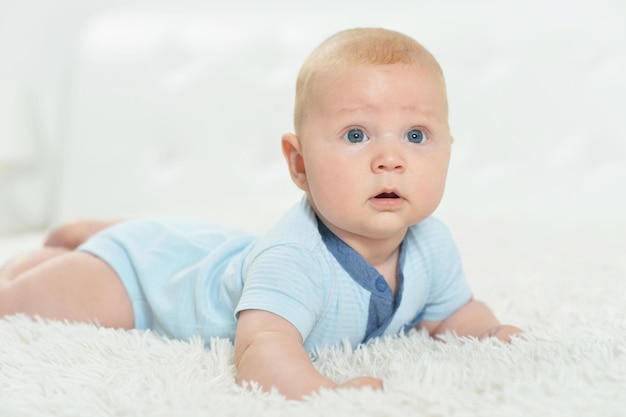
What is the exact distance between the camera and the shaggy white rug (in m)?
0.78

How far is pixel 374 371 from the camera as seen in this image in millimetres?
927

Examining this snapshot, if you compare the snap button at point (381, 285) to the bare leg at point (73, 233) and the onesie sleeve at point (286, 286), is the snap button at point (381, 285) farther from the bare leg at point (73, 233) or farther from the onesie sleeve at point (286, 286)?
the bare leg at point (73, 233)

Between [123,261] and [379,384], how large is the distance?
576 millimetres

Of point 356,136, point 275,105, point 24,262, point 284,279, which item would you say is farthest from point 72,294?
point 275,105

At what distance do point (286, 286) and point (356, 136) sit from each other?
20cm

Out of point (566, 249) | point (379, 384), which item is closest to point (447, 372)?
point (379, 384)

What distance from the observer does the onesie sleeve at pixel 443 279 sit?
1172 mm

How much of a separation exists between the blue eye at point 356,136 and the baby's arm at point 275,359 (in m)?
0.23

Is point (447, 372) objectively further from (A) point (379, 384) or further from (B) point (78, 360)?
(B) point (78, 360)

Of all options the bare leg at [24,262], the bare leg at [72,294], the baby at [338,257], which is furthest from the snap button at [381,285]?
the bare leg at [24,262]

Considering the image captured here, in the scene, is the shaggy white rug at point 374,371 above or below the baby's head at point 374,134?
below

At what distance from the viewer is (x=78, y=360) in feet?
3.26

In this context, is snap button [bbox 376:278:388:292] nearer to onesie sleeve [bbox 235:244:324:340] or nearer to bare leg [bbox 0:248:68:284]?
onesie sleeve [bbox 235:244:324:340]

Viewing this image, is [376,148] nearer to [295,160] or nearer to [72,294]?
[295,160]
